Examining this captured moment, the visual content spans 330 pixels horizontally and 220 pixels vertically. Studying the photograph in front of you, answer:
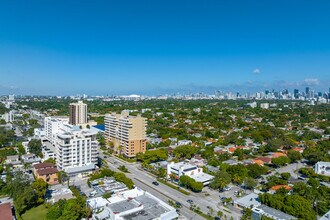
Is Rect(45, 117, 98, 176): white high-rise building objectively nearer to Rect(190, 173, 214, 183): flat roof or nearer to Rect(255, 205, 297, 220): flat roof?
Rect(190, 173, 214, 183): flat roof

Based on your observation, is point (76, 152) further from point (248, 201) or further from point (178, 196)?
point (248, 201)

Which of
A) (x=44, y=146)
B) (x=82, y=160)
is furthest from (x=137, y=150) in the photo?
(x=44, y=146)

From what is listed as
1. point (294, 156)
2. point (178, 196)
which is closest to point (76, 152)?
point (178, 196)

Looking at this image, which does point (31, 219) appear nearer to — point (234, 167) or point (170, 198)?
point (170, 198)

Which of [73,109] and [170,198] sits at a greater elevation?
[73,109]

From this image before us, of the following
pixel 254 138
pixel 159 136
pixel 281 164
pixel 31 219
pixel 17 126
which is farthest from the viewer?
pixel 17 126

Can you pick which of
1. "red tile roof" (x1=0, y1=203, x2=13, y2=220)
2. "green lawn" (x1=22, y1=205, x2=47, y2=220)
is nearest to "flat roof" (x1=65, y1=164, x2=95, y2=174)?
"green lawn" (x1=22, y1=205, x2=47, y2=220)

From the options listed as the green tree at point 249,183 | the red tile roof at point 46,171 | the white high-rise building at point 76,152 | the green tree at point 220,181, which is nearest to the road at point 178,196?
the green tree at point 220,181
